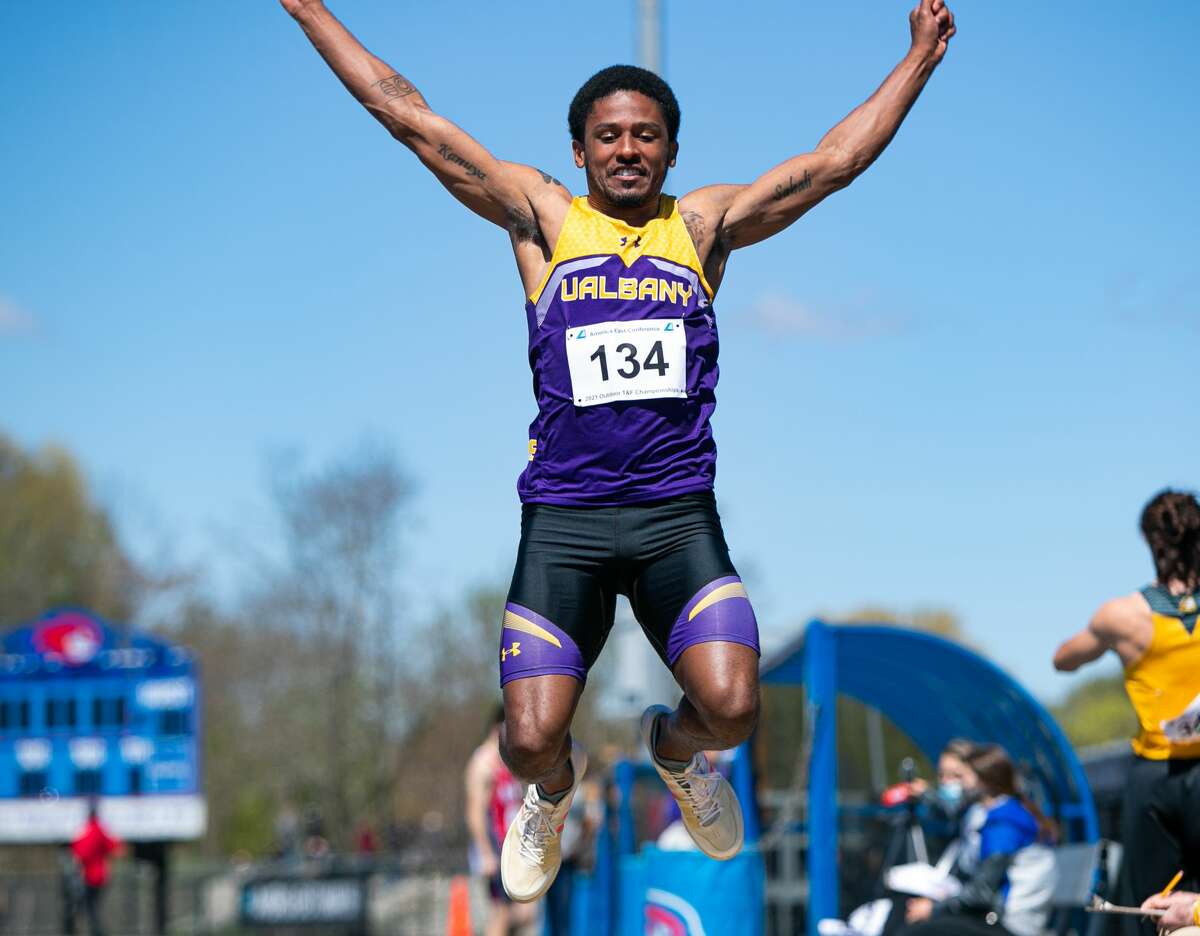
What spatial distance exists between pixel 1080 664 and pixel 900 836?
3.35 metres

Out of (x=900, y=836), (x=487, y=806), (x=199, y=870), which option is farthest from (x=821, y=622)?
(x=199, y=870)

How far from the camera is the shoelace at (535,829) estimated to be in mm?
5348

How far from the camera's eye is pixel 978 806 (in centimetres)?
771

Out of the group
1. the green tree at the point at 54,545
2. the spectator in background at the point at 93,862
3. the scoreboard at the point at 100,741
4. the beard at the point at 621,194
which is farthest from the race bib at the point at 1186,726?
the green tree at the point at 54,545

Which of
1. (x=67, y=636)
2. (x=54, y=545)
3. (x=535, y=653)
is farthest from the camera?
(x=54, y=545)

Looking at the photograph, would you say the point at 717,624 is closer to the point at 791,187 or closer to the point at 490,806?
the point at 791,187

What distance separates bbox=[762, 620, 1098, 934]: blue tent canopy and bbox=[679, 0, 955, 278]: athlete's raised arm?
9.60ft

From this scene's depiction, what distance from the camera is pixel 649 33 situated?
12.8 meters

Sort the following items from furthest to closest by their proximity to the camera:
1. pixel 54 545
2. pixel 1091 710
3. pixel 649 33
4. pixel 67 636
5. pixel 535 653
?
pixel 1091 710
pixel 54 545
pixel 67 636
pixel 649 33
pixel 535 653

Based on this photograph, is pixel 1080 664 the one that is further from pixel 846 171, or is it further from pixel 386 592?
pixel 386 592

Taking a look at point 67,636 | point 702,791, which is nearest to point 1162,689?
point 702,791

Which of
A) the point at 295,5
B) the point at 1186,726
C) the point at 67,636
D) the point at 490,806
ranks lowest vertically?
the point at 490,806

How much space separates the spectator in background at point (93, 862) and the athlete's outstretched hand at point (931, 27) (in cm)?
1790

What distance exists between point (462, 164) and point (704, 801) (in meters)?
2.29
